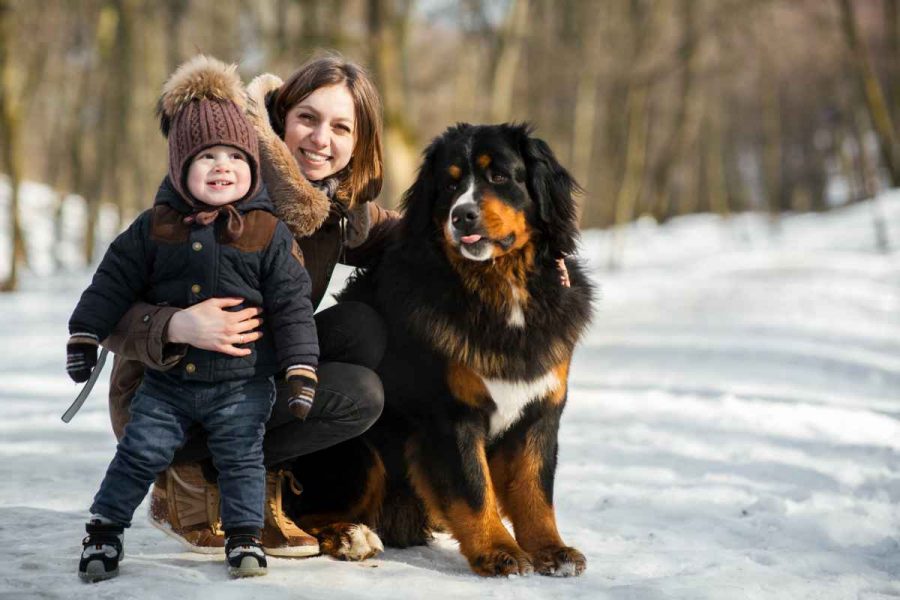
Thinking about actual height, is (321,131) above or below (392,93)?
below

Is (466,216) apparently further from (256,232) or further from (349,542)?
(349,542)

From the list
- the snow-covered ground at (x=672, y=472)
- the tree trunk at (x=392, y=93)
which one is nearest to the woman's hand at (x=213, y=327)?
the snow-covered ground at (x=672, y=472)

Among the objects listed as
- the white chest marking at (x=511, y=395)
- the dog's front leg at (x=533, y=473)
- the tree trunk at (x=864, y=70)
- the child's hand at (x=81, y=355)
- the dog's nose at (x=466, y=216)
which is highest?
the tree trunk at (x=864, y=70)

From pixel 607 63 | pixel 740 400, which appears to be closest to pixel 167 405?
pixel 740 400

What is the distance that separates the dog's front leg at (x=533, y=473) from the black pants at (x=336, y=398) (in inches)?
19.9

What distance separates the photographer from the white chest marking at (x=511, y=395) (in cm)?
317

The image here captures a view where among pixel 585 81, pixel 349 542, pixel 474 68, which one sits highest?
pixel 474 68

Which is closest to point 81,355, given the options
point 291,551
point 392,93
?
point 291,551

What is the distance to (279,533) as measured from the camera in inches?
125

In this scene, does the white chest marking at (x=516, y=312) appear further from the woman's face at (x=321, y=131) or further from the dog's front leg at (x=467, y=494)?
the woman's face at (x=321, y=131)

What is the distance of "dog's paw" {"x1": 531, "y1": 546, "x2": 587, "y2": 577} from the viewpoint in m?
3.06

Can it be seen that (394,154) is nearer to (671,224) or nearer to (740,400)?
(740,400)

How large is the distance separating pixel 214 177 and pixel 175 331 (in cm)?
49

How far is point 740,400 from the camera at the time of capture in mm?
6633
